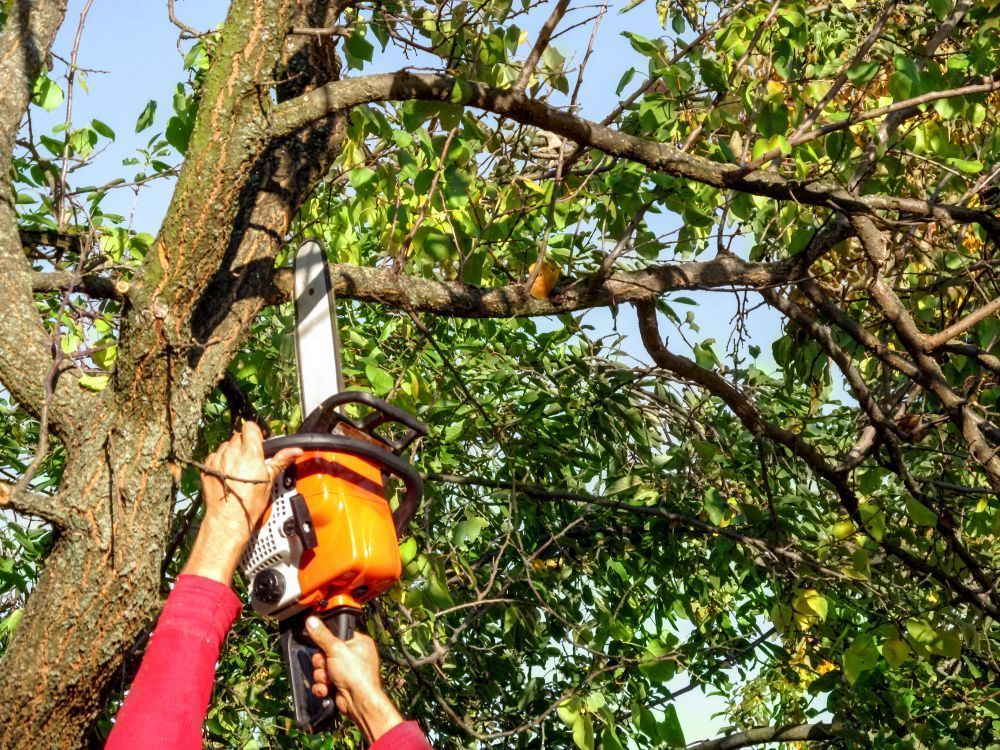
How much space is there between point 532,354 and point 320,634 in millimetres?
2215

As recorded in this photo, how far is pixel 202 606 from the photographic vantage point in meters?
1.74

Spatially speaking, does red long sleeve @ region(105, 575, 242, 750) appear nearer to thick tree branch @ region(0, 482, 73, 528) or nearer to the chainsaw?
the chainsaw

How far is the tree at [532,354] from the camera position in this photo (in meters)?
2.21

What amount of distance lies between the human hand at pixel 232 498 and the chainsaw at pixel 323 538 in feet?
0.14

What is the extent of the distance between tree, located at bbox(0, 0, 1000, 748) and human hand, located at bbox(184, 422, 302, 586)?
0.23 m

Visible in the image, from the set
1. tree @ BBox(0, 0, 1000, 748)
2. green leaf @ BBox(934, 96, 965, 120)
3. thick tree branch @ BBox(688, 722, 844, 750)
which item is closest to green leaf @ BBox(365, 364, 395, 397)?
tree @ BBox(0, 0, 1000, 748)

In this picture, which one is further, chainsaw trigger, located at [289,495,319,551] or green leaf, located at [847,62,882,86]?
green leaf, located at [847,62,882,86]

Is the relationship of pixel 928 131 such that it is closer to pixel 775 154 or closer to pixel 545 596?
pixel 775 154

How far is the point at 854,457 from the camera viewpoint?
3932mm

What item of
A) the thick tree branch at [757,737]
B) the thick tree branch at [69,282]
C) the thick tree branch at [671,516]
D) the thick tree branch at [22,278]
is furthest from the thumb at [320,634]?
the thick tree branch at [757,737]

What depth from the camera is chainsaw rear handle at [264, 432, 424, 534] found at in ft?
6.79

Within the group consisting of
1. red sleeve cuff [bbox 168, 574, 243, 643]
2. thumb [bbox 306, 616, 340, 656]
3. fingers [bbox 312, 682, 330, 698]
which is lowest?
fingers [bbox 312, 682, 330, 698]

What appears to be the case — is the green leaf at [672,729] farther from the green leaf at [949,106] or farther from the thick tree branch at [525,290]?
the green leaf at [949,106]

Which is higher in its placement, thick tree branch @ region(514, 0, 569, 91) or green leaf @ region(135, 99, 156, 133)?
green leaf @ region(135, 99, 156, 133)
